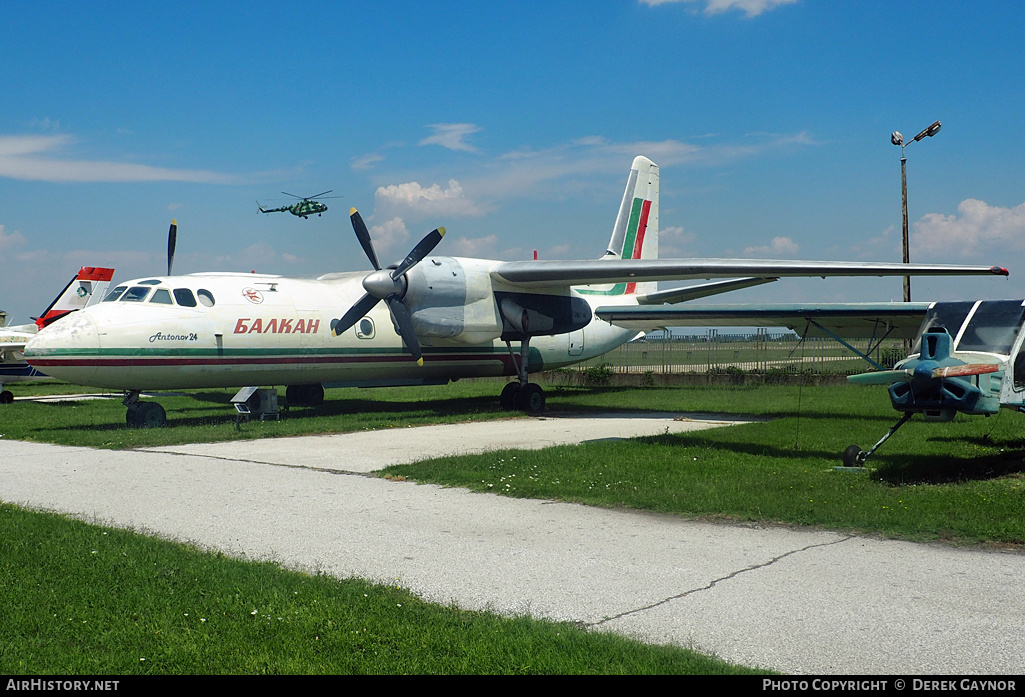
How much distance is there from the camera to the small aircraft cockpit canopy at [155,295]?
53.3 ft

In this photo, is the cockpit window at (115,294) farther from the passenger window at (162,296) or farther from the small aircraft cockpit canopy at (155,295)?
the passenger window at (162,296)

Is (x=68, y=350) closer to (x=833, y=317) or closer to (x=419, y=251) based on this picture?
(x=419, y=251)

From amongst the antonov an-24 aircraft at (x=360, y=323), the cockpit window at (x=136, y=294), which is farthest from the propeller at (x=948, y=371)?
the cockpit window at (x=136, y=294)

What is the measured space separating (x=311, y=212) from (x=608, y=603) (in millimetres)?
47828

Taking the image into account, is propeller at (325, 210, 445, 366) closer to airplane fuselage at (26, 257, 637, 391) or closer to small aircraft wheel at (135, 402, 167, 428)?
airplane fuselage at (26, 257, 637, 391)

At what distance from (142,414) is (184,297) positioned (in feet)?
8.13

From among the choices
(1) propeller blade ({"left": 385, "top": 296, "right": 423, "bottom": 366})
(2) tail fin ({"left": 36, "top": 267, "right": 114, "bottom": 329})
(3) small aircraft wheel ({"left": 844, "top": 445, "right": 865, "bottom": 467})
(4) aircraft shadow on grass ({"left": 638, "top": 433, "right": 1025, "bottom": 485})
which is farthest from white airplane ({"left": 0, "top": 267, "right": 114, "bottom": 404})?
(3) small aircraft wheel ({"left": 844, "top": 445, "right": 865, "bottom": 467})

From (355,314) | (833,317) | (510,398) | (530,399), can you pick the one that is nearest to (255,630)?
(833,317)

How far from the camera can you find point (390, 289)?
1773 centimetres

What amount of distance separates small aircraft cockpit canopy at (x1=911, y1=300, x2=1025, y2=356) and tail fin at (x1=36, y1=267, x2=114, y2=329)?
3360 cm

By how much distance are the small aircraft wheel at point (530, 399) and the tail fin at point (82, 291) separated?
22711mm

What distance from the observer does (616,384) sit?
101 feet

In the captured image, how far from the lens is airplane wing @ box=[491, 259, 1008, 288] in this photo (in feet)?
45.6
